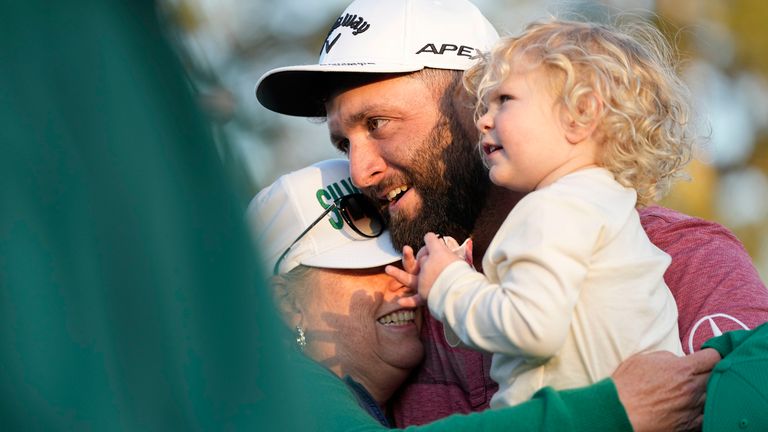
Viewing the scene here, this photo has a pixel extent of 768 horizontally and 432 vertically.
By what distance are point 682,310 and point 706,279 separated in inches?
4.5

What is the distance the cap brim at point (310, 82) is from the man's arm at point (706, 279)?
0.92 metres

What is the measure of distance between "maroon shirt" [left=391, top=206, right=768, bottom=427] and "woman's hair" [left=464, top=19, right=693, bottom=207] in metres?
0.32

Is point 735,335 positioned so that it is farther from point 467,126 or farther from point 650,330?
point 467,126

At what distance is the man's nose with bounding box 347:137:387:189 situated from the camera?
3.28m

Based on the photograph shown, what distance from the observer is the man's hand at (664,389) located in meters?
2.23

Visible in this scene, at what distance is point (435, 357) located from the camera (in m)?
3.22

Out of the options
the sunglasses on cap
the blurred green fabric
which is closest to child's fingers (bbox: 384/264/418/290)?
the sunglasses on cap

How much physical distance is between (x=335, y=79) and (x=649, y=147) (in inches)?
51.4

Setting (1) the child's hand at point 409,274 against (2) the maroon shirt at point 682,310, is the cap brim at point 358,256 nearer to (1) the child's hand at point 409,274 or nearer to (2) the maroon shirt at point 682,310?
(2) the maroon shirt at point 682,310

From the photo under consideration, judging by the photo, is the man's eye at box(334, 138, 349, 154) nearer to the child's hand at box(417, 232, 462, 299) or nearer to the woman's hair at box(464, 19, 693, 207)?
the woman's hair at box(464, 19, 693, 207)

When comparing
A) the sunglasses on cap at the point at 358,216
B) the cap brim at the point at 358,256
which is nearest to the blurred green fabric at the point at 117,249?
the cap brim at the point at 358,256

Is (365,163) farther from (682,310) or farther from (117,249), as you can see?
(117,249)

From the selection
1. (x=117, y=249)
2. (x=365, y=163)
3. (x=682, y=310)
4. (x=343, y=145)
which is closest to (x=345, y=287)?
(x=365, y=163)

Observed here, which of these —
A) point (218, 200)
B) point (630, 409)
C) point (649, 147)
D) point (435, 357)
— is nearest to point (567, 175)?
point (649, 147)
